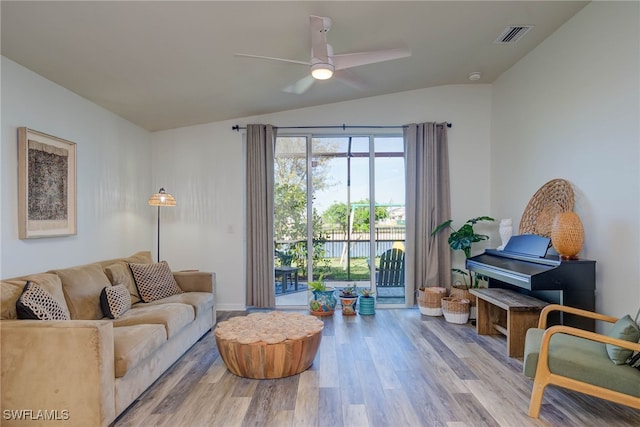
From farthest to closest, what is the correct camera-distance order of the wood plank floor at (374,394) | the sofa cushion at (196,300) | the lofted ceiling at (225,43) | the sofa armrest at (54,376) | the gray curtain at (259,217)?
1. the gray curtain at (259,217)
2. the sofa cushion at (196,300)
3. the lofted ceiling at (225,43)
4. the wood plank floor at (374,394)
5. the sofa armrest at (54,376)

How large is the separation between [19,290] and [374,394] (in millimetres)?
2552

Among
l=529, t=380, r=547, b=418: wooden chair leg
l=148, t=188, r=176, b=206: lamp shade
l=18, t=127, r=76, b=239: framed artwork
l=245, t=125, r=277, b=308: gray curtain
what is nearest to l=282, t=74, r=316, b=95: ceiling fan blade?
l=245, t=125, r=277, b=308: gray curtain

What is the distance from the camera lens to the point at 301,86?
4.20 m

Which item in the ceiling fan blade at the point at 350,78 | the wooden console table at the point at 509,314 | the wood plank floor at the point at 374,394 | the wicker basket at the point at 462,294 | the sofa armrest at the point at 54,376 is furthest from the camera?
the wicker basket at the point at 462,294

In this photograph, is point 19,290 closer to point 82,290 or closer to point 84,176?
point 82,290

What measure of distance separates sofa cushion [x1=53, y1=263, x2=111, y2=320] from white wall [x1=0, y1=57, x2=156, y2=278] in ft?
0.83

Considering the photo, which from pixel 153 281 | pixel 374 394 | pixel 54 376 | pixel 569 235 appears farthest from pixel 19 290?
pixel 569 235

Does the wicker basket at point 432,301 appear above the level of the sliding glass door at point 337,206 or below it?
below

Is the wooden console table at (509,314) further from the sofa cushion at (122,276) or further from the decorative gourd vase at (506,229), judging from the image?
the sofa cushion at (122,276)

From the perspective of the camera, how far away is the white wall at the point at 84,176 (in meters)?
2.78

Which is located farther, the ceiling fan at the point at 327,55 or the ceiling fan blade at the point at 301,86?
the ceiling fan blade at the point at 301,86

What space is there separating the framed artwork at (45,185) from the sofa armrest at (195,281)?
1230 millimetres

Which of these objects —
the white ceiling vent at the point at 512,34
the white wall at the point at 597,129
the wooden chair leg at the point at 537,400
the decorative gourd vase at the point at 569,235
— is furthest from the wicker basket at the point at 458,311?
the white ceiling vent at the point at 512,34

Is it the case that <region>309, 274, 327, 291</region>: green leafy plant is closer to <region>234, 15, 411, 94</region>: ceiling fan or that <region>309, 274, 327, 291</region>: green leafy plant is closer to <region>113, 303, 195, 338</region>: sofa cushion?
<region>113, 303, 195, 338</region>: sofa cushion
